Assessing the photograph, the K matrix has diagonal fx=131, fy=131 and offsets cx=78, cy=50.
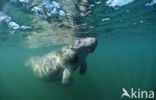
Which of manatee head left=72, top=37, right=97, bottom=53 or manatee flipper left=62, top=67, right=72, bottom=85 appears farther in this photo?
manatee head left=72, top=37, right=97, bottom=53

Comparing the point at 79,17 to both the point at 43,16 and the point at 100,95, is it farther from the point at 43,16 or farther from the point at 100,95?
the point at 100,95

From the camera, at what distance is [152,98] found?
13.9 m

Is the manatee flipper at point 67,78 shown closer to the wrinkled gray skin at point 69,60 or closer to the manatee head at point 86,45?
the wrinkled gray skin at point 69,60

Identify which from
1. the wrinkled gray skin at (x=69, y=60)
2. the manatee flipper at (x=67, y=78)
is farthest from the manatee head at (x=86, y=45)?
the manatee flipper at (x=67, y=78)

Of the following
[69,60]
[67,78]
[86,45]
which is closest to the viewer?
[67,78]

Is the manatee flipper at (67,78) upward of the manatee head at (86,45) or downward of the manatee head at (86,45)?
downward

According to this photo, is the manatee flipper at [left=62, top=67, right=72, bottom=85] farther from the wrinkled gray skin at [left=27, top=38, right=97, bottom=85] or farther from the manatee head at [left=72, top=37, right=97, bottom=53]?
the manatee head at [left=72, top=37, right=97, bottom=53]

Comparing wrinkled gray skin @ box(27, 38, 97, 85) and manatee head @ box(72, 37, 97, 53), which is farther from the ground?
manatee head @ box(72, 37, 97, 53)

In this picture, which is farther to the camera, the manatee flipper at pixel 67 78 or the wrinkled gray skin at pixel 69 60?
the wrinkled gray skin at pixel 69 60

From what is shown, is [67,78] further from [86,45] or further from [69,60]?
[86,45]

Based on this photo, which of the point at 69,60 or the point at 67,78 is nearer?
the point at 67,78

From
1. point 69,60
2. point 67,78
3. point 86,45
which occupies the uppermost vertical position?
point 86,45

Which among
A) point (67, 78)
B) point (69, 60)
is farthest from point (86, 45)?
point (67, 78)

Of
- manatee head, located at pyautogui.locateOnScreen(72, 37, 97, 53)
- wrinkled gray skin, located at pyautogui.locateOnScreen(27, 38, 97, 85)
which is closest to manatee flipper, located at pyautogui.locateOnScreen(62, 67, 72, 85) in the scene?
wrinkled gray skin, located at pyautogui.locateOnScreen(27, 38, 97, 85)
